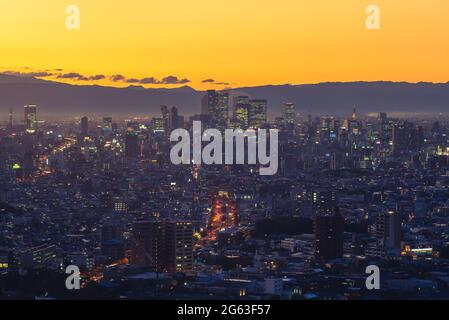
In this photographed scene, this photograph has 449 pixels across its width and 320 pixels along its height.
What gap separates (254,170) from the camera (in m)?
33.5

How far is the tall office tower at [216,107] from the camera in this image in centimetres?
3715

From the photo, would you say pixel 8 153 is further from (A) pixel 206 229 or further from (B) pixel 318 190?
(A) pixel 206 229

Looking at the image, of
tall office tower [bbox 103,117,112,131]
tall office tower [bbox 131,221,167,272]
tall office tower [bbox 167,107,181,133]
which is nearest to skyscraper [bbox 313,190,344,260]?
tall office tower [bbox 131,221,167,272]

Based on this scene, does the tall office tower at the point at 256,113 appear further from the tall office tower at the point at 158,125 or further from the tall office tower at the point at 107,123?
the tall office tower at the point at 107,123

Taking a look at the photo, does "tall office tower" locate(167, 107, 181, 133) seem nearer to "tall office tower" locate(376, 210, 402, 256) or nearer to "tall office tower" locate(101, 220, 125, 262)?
"tall office tower" locate(376, 210, 402, 256)

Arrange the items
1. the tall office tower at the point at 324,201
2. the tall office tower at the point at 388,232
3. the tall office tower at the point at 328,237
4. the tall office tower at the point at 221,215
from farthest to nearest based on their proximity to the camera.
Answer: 1. the tall office tower at the point at 324,201
2. the tall office tower at the point at 221,215
3. the tall office tower at the point at 388,232
4. the tall office tower at the point at 328,237

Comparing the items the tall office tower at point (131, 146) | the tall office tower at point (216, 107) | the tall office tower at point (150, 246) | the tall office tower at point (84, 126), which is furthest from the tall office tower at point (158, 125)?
the tall office tower at point (150, 246)

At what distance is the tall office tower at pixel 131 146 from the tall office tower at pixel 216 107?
2.87 metres

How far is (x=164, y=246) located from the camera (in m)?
16.2

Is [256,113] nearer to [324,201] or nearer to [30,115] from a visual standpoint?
[30,115]

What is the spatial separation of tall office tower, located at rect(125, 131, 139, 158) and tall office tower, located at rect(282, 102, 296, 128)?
19.9ft
